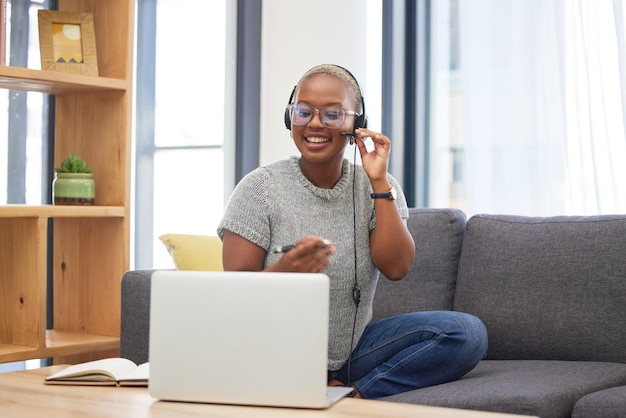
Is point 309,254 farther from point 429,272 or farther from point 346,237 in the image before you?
point 429,272

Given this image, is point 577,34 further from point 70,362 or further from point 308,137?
point 70,362

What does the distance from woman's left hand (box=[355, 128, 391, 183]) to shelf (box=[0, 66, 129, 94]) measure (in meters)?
1.24

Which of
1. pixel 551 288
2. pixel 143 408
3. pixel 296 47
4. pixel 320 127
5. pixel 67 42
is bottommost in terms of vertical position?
pixel 143 408

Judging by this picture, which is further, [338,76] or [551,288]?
[551,288]

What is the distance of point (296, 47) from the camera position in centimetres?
380

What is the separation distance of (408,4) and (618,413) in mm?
2080

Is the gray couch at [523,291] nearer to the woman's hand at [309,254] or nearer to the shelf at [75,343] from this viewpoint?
the shelf at [75,343]

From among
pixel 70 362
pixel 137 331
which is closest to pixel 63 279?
pixel 70 362

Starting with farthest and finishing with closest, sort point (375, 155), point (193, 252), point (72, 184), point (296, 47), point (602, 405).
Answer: point (296, 47) → point (72, 184) → point (193, 252) → point (375, 155) → point (602, 405)

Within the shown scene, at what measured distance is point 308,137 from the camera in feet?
6.77

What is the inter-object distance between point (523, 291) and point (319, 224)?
0.80m

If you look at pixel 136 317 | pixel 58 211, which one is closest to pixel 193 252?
pixel 136 317

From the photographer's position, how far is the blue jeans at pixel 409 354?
2055 millimetres

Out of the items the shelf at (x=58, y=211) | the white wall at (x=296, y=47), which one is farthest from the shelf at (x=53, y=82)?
the white wall at (x=296, y=47)
